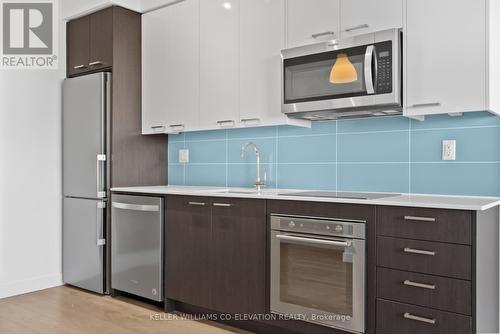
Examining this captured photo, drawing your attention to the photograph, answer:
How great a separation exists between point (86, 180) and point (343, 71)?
2243 mm

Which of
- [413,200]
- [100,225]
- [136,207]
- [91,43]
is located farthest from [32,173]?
[413,200]

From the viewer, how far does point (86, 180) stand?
11.7ft

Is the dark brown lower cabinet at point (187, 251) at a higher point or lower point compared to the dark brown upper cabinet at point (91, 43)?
lower

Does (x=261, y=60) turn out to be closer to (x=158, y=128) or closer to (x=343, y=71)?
(x=343, y=71)

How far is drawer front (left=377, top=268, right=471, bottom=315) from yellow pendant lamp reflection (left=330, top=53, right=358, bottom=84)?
1.07m

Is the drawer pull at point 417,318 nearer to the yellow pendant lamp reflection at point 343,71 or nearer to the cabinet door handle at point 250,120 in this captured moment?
the yellow pendant lamp reflection at point 343,71

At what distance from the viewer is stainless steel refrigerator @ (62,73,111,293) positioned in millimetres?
3465

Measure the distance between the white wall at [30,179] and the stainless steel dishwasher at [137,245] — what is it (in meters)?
0.71

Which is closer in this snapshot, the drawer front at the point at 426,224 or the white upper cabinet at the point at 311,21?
the drawer front at the point at 426,224

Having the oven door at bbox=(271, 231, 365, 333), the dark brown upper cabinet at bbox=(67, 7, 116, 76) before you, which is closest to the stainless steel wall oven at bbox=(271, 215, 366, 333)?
the oven door at bbox=(271, 231, 365, 333)

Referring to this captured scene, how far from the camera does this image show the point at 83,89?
141 inches

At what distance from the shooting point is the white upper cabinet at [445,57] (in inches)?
83.5

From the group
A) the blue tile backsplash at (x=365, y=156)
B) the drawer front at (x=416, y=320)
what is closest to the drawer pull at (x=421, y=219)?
the drawer front at (x=416, y=320)

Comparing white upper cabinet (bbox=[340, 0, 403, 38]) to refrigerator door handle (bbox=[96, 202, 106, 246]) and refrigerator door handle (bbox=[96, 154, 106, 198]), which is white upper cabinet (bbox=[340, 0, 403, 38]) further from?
refrigerator door handle (bbox=[96, 202, 106, 246])
